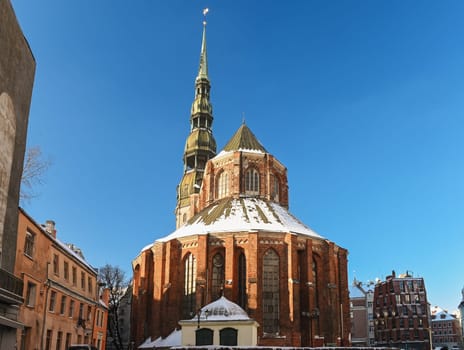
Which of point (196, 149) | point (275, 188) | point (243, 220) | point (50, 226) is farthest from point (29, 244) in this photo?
point (196, 149)

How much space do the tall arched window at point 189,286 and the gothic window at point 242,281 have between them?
3.80 m

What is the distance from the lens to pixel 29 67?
19250 millimetres

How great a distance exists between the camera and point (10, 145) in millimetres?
17375

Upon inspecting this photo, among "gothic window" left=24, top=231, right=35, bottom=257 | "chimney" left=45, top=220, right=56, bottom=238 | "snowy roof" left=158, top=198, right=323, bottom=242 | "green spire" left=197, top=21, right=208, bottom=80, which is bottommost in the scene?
"gothic window" left=24, top=231, right=35, bottom=257

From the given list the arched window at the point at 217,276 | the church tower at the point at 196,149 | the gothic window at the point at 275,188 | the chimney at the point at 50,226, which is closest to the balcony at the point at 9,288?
the chimney at the point at 50,226

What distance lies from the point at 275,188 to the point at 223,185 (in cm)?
550

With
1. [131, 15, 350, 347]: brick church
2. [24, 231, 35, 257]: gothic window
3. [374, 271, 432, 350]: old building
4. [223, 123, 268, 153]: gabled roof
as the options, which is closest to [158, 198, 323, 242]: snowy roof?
[131, 15, 350, 347]: brick church

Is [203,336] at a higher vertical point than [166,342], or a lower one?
higher

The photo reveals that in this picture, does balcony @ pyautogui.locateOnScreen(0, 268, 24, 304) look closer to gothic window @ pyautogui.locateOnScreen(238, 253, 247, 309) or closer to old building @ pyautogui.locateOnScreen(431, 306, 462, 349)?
gothic window @ pyautogui.locateOnScreen(238, 253, 247, 309)

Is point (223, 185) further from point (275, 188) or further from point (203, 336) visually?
point (203, 336)

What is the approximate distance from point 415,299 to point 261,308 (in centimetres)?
4259

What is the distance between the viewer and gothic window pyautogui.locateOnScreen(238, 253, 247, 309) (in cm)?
4175

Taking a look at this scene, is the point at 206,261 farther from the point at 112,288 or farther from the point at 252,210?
the point at 112,288

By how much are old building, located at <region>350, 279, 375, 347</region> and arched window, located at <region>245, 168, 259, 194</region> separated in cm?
3982
